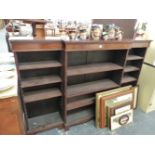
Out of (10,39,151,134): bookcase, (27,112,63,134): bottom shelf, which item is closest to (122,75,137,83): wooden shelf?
(10,39,151,134): bookcase

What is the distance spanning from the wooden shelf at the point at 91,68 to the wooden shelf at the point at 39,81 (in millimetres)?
198

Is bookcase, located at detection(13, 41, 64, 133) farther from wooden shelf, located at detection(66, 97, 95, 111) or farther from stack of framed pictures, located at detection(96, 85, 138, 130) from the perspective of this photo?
stack of framed pictures, located at detection(96, 85, 138, 130)

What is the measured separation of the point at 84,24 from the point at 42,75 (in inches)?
33.4

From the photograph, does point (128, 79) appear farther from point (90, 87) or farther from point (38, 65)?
point (38, 65)

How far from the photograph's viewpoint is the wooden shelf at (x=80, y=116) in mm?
2068

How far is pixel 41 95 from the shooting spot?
1779 mm

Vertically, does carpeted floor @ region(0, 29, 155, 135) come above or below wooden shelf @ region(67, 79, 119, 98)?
below

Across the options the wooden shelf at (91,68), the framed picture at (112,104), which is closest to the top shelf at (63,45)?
the wooden shelf at (91,68)

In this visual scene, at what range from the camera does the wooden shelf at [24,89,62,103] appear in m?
1.71

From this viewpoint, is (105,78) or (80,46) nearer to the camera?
(80,46)

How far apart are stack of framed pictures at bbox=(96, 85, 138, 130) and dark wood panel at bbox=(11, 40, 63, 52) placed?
0.94m
